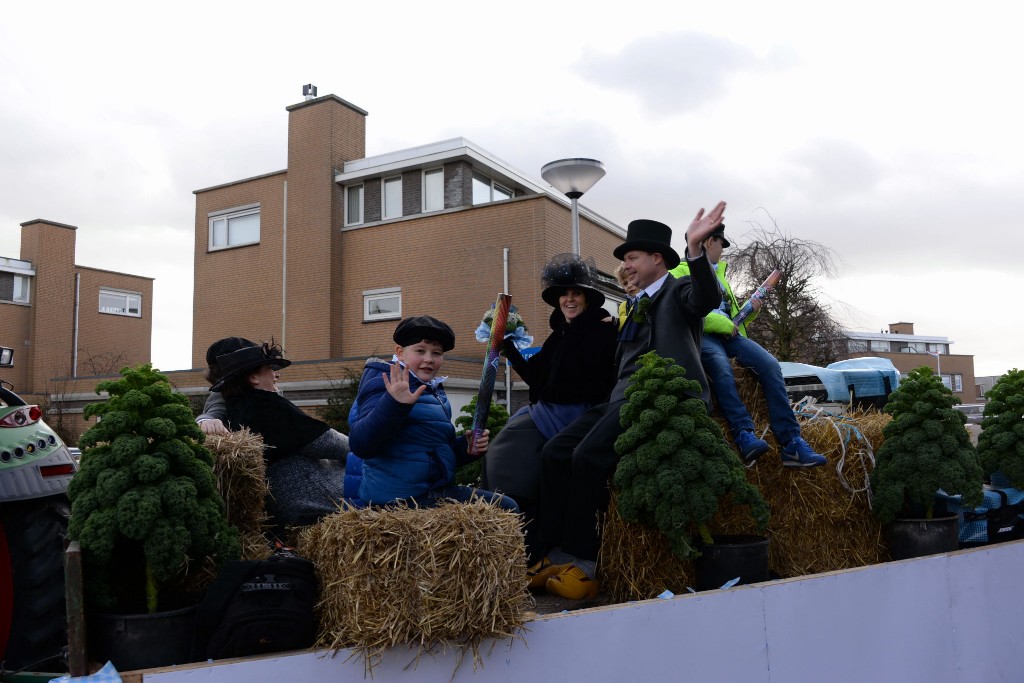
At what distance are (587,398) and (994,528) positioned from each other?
2.66 m

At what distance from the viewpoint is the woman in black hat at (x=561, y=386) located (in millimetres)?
4320

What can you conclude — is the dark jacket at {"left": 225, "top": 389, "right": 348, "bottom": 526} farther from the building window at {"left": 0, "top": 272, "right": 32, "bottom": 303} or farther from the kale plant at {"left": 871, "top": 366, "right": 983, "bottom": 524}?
the building window at {"left": 0, "top": 272, "right": 32, "bottom": 303}

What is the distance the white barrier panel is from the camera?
267 cm

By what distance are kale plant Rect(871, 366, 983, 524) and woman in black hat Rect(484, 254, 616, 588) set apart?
1.62 m

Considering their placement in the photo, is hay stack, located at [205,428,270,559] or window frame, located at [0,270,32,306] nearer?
hay stack, located at [205,428,270,559]

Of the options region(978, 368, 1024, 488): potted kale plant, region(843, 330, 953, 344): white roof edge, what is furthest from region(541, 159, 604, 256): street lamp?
region(843, 330, 953, 344): white roof edge

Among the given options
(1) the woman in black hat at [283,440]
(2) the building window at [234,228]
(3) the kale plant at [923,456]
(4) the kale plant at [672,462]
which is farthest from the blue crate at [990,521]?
(2) the building window at [234,228]

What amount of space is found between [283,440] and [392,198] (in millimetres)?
20387

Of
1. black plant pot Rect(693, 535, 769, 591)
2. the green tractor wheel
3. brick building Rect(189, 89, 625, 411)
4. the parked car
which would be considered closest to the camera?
the green tractor wheel

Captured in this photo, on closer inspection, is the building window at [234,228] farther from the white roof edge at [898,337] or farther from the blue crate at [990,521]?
the white roof edge at [898,337]

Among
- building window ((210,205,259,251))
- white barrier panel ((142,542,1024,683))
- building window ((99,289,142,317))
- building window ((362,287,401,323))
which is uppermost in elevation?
building window ((210,205,259,251))

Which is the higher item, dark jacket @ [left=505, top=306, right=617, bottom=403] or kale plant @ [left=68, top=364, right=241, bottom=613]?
dark jacket @ [left=505, top=306, right=617, bottom=403]

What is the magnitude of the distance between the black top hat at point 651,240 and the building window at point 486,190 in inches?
732

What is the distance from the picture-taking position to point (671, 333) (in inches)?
160
